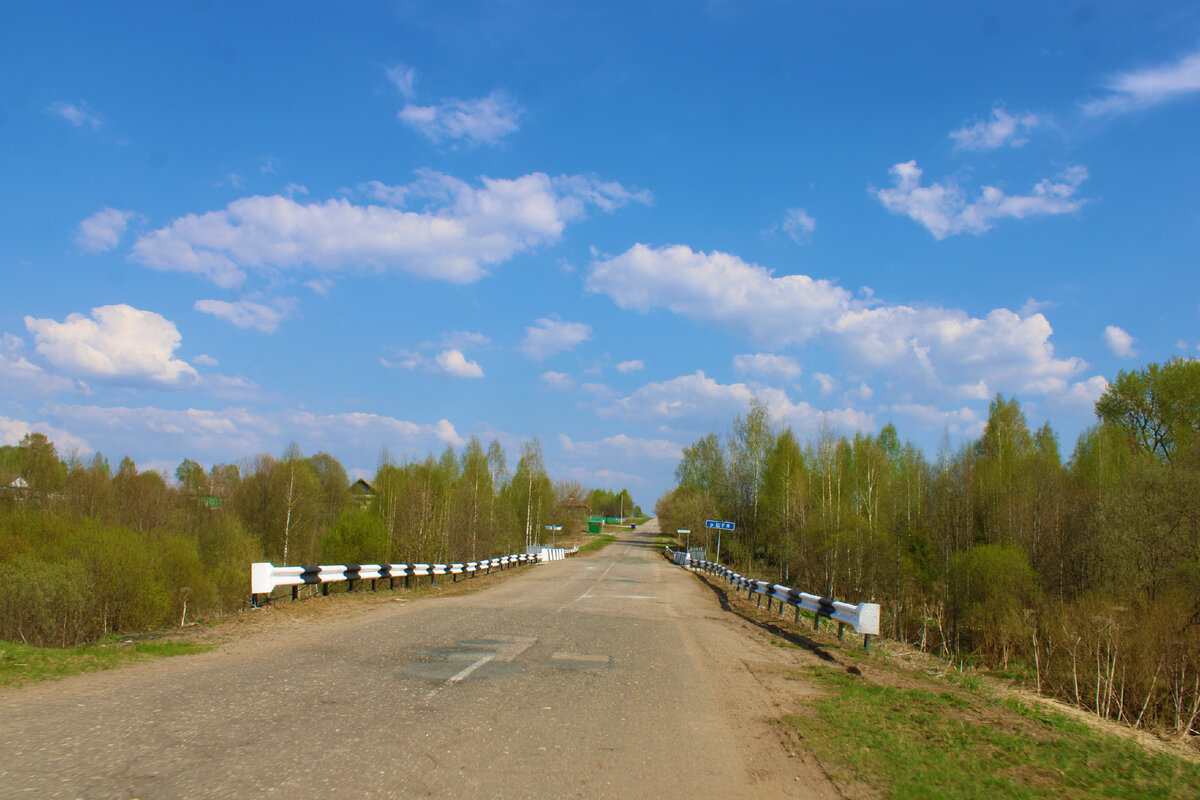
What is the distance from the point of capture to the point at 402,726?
5.81 m

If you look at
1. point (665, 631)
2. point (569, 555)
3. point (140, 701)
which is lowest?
point (569, 555)

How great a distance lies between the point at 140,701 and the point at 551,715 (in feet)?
11.9

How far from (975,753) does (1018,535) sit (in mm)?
42939

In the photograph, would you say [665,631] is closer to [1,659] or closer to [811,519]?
[1,659]

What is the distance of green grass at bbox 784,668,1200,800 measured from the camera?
5332 millimetres

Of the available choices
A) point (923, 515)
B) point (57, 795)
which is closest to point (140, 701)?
point (57, 795)

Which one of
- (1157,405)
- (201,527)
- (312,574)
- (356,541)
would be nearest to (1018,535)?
(1157,405)

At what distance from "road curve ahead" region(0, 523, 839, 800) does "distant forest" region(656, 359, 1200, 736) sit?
729cm

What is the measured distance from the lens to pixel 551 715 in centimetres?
650

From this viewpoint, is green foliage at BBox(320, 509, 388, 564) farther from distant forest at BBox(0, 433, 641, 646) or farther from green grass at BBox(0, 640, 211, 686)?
green grass at BBox(0, 640, 211, 686)

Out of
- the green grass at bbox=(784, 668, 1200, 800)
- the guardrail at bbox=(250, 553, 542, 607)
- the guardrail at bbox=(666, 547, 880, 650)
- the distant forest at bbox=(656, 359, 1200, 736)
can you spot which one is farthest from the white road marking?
the distant forest at bbox=(656, 359, 1200, 736)

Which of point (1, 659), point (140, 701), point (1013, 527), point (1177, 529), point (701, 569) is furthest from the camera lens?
point (701, 569)

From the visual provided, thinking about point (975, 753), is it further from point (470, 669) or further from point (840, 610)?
point (840, 610)

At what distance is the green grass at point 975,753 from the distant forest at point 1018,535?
412cm
